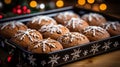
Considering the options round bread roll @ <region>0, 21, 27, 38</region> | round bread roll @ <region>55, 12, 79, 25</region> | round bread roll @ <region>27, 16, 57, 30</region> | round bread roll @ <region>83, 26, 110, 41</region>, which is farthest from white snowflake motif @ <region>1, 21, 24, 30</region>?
round bread roll @ <region>83, 26, 110, 41</region>

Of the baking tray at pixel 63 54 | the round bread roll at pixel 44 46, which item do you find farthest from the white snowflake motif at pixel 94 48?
the round bread roll at pixel 44 46

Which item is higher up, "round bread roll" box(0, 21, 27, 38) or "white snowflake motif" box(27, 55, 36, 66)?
"round bread roll" box(0, 21, 27, 38)

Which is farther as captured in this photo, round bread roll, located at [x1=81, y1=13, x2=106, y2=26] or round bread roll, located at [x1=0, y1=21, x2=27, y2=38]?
round bread roll, located at [x1=81, y1=13, x2=106, y2=26]

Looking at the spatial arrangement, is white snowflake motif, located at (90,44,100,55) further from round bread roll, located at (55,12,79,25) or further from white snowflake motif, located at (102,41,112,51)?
round bread roll, located at (55,12,79,25)

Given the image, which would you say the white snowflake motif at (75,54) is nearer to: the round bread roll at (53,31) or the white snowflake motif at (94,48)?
the white snowflake motif at (94,48)

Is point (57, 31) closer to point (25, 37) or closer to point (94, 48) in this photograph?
point (25, 37)

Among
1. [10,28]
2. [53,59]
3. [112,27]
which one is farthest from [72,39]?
[10,28]

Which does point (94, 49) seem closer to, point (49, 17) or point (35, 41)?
point (35, 41)
